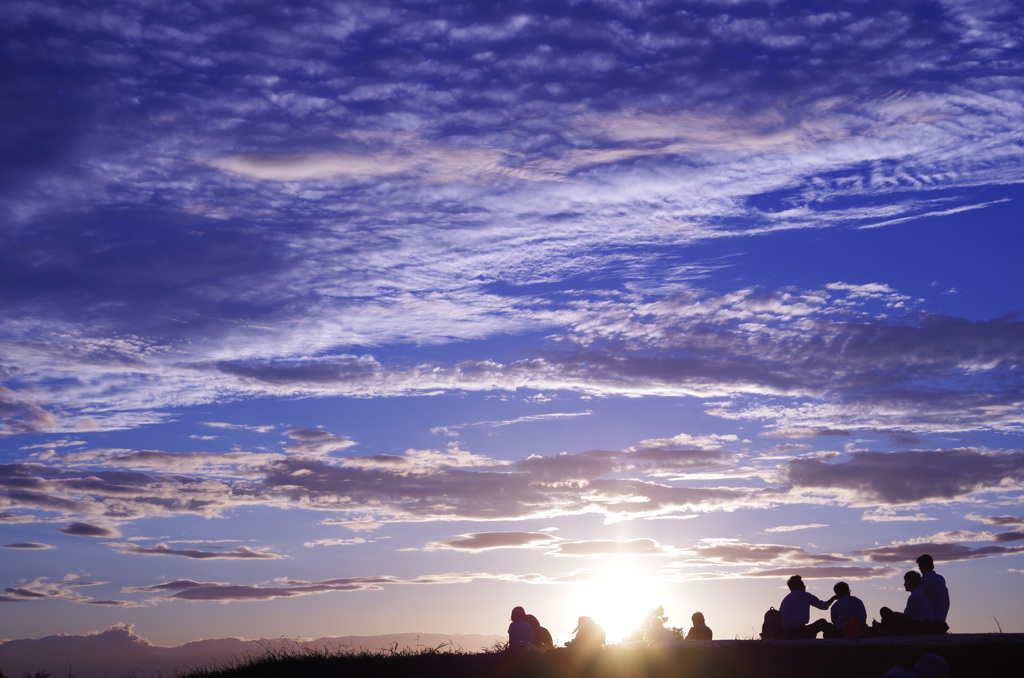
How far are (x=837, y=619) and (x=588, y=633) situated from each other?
5.57 metres

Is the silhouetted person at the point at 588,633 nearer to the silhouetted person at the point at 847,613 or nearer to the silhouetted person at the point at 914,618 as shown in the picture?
the silhouetted person at the point at 847,613

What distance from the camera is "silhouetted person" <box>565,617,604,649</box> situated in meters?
20.0

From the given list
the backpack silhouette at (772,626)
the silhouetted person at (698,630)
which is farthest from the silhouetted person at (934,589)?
the silhouetted person at (698,630)

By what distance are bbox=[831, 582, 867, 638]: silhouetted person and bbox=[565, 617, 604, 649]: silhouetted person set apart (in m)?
5.27

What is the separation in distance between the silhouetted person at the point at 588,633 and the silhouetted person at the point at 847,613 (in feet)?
17.3

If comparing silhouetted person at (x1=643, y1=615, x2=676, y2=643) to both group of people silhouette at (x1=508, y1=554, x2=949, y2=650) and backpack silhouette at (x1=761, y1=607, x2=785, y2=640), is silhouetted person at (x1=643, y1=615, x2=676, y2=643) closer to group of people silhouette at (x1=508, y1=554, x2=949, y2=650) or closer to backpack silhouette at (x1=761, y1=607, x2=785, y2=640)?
group of people silhouette at (x1=508, y1=554, x2=949, y2=650)

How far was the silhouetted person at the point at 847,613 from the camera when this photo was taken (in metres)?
19.0

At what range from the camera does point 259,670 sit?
19906 mm

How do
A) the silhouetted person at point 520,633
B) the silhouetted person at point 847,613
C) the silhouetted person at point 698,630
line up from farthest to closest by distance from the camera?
the silhouetted person at point 698,630 < the silhouetted person at point 520,633 < the silhouetted person at point 847,613

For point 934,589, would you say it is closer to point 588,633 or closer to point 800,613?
point 800,613

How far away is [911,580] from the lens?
Answer: 19.7 meters

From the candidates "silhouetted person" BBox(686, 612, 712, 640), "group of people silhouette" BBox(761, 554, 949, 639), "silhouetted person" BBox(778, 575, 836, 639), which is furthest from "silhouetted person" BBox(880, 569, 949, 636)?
"silhouetted person" BBox(686, 612, 712, 640)

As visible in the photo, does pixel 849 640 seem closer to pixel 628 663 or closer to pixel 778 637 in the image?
pixel 778 637

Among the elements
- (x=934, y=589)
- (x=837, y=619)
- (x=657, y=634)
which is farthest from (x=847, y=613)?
(x=657, y=634)
